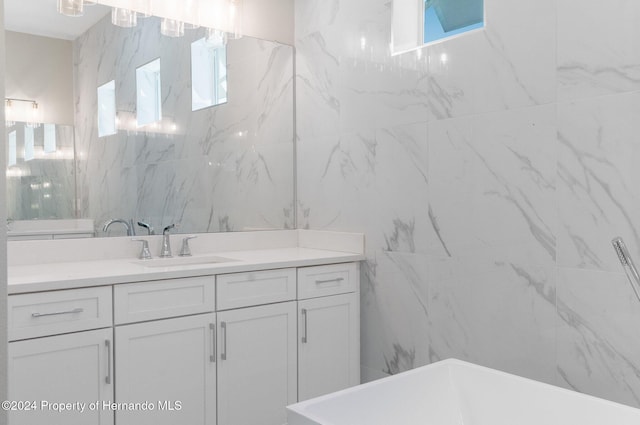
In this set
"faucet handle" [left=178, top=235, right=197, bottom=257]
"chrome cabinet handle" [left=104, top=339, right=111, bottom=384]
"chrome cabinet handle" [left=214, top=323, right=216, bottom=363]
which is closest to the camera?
"chrome cabinet handle" [left=104, top=339, right=111, bottom=384]

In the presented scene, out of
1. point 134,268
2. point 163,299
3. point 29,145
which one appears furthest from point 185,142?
point 163,299

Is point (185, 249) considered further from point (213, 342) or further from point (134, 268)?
point (213, 342)

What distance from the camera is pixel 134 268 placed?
223cm

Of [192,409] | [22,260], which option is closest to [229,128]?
[22,260]

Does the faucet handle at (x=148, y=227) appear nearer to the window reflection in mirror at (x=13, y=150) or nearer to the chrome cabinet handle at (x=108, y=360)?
the window reflection in mirror at (x=13, y=150)

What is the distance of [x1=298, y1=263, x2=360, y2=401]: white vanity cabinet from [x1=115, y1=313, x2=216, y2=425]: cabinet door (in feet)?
1.57

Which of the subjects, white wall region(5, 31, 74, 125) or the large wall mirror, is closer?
white wall region(5, 31, 74, 125)

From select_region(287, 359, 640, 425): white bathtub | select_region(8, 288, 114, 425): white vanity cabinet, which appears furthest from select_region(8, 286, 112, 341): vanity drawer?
select_region(287, 359, 640, 425): white bathtub

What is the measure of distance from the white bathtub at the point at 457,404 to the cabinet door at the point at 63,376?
3.37 feet

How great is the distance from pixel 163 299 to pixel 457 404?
1202mm

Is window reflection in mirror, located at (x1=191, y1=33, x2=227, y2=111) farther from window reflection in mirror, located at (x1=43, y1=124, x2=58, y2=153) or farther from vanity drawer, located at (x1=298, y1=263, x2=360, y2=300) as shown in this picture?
vanity drawer, located at (x1=298, y1=263, x2=360, y2=300)

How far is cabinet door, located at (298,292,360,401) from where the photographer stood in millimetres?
2570

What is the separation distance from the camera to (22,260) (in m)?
2.35

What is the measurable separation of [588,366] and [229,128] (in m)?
2.12
